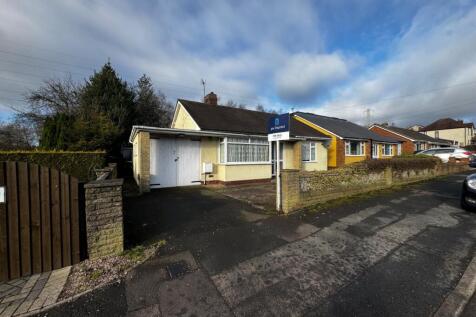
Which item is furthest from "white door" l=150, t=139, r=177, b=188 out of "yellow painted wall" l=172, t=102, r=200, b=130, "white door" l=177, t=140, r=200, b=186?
"yellow painted wall" l=172, t=102, r=200, b=130

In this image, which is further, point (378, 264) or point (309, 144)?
point (309, 144)

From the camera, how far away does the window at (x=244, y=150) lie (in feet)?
35.2

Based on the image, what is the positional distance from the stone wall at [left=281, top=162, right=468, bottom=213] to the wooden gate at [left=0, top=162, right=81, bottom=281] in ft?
15.6

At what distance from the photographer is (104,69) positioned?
59.5 ft

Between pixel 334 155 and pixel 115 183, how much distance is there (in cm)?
1910

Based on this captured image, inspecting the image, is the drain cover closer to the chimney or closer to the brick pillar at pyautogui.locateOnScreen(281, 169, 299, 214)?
the brick pillar at pyautogui.locateOnScreen(281, 169, 299, 214)

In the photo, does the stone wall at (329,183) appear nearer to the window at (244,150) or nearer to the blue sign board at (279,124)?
the blue sign board at (279,124)

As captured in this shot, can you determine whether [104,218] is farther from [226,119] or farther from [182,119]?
[182,119]

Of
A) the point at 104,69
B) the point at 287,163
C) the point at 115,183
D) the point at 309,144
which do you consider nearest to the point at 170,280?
the point at 115,183

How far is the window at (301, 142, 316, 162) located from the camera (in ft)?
47.9

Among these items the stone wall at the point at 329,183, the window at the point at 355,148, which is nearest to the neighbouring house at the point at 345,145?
the window at the point at 355,148

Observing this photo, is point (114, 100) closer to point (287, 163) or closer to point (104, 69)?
point (104, 69)

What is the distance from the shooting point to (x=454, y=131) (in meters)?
55.5

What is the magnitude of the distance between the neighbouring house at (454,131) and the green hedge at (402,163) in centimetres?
5631
